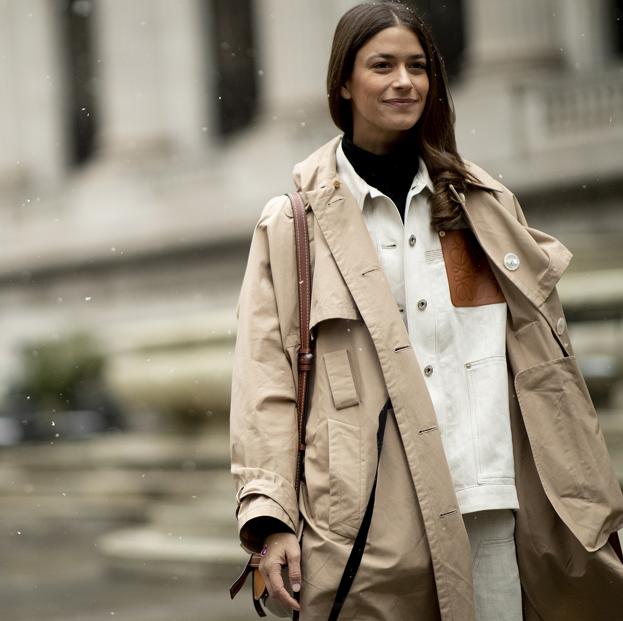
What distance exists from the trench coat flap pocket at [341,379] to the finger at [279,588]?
29 centimetres

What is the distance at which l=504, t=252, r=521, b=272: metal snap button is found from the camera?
85.4 inches

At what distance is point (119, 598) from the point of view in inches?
220

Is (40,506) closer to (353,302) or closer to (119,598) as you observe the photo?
(119,598)

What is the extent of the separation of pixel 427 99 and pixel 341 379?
55 centimetres

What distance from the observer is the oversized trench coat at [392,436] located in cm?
204

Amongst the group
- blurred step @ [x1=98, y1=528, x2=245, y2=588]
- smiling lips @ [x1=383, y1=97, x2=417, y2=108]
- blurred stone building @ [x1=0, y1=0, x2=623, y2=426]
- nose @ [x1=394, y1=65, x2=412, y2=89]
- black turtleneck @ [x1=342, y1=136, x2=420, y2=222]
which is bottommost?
blurred step @ [x1=98, y1=528, x2=245, y2=588]

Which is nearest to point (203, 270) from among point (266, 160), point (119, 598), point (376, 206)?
point (266, 160)

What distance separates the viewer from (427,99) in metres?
2.22

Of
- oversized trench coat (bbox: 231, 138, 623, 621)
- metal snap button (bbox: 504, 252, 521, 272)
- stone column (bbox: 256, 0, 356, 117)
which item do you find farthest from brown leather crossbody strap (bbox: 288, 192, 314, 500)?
stone column (bbox: 256, 0, 356, 117)

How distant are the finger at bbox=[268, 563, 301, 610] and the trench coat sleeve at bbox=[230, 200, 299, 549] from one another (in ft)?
0.21

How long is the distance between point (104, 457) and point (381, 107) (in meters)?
5.93

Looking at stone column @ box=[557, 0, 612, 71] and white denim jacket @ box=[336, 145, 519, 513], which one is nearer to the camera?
white denim jacket @ box=[336, 145, 519, 513]

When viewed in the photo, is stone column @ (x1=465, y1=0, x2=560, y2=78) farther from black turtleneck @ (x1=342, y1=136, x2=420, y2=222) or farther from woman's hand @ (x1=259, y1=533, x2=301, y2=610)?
woman's hand @ (x1=259, y1=533, x2=301, y2=610)

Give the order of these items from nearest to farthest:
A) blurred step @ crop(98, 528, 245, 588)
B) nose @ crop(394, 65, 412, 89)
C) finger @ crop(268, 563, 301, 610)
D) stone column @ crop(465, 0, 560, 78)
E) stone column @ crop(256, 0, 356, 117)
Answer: finger @ crop(268, 563, 301, 610)
nose @ crop(394, 65, 412, 89)
blurred step @ crop(98, 528, 245, 588)
stone column @ crop(465, 0, 560, 78)
stone column @ crop(256, 0, 356, 117)
